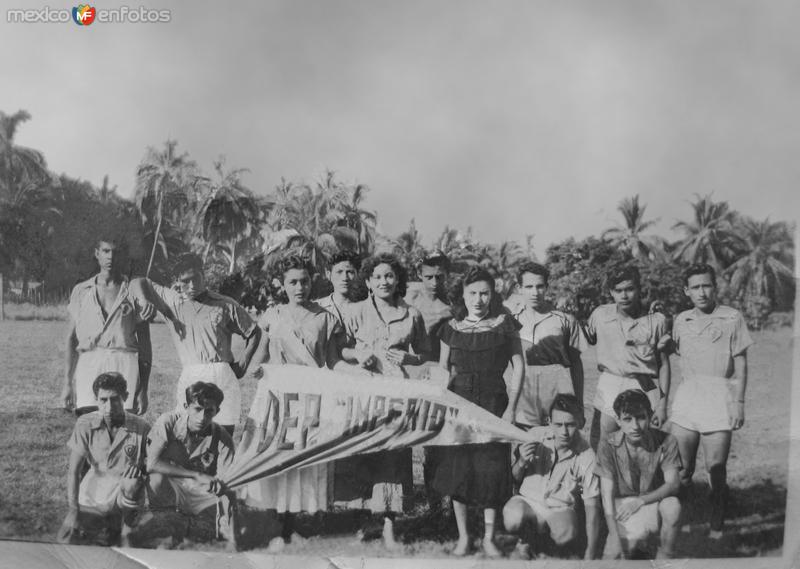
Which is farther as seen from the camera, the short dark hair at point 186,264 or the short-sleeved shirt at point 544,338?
the short dark hair at point 186,264

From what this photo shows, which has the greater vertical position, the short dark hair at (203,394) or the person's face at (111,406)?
the short dark hair at (203,394)

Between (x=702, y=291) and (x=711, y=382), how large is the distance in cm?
53

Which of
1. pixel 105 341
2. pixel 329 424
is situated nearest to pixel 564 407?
pixel 329 424

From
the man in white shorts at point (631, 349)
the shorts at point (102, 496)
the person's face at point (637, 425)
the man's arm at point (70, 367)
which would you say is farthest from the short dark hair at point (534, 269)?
the man's arm at point (70, 367)

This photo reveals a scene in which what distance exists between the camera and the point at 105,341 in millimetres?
4352

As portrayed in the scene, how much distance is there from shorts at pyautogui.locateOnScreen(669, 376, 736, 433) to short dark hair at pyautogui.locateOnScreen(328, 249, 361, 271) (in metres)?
2.00

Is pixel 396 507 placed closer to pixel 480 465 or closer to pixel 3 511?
pixel 480 465

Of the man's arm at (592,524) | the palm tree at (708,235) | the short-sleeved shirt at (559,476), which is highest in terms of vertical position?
the palm tree at (708,235)

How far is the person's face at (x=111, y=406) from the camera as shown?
14.0 feet

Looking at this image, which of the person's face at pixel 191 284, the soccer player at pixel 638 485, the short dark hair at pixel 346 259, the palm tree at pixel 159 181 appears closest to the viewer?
the soccer player at pixel 638 485

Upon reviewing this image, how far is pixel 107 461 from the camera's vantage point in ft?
14.0

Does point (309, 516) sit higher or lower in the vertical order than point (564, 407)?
lower

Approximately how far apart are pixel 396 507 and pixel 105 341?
6.65 ft

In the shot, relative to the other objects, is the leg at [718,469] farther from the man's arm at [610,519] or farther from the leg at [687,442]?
the man's arm at [610,519]
